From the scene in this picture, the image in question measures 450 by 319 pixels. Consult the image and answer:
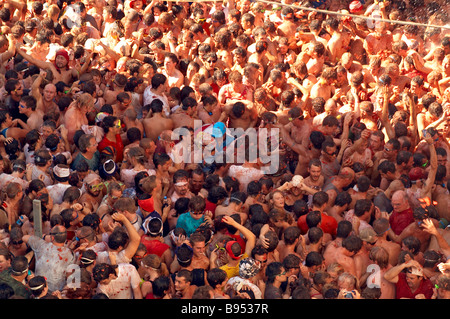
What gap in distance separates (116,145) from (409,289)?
3.95m

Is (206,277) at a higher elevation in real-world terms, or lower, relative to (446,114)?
lower

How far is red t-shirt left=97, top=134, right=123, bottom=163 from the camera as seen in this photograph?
32.1ft

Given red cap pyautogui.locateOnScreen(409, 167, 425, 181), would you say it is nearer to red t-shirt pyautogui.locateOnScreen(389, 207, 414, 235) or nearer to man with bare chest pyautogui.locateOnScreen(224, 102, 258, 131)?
red t-shirt pyautogui.locateOnScreen(389, 207, 414, 235)

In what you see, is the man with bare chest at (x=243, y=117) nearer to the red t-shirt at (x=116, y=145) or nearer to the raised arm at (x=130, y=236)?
the red t-shirt at (x=116, y=145)

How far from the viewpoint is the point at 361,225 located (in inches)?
337

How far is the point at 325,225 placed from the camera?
8656 mm

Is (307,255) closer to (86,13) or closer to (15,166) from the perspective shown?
(15,166)

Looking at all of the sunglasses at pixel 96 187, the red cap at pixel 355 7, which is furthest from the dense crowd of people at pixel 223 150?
the red cap at pixel 355 7

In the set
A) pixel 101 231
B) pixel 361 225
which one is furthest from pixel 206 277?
pixel 361 225

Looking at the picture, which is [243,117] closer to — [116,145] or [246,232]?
[116,145]

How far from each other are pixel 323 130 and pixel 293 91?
1003 millimetres

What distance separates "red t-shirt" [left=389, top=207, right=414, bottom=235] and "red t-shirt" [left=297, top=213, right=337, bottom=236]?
2.02 feet

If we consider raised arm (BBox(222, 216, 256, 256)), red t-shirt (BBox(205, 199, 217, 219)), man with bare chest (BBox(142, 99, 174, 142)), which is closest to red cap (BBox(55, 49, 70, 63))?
man with bare chest (BBox(142, 99, 174, 142))

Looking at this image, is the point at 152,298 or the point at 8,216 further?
the point at 8,216
